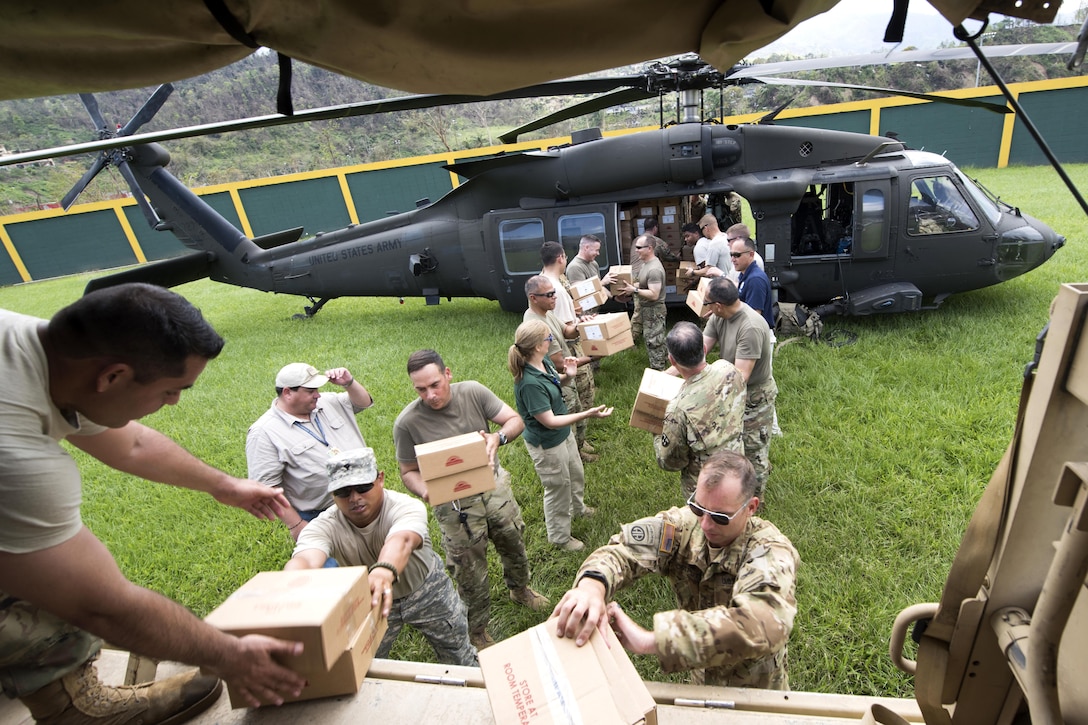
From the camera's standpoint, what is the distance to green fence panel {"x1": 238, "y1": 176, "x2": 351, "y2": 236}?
900 inches

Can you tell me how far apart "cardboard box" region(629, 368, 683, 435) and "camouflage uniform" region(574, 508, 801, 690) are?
1.56 metres

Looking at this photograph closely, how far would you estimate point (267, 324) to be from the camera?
38.1 feet

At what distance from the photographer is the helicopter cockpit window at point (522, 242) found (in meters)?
8.25

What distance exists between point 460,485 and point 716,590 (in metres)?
1.46

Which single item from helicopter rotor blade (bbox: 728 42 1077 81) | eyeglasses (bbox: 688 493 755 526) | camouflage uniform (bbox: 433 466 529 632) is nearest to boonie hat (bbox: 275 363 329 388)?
camouflage uniform (bbox: 433 466 529 632)

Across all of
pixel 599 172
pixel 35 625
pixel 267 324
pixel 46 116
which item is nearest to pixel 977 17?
pixel 35 625

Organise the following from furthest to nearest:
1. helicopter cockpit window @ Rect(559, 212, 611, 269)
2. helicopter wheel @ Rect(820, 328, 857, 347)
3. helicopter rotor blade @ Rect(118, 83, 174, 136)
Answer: helicopter cockpit window @ Rect(559, 212, 611, 269), helicopter rotor blade @ Rect(118, 83, 174, 136), helicopter wheel @ Rect(820, 328, 857, 347)

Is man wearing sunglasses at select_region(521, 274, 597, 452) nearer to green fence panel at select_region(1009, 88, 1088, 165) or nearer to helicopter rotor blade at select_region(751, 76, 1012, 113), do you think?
helicopter rotor blade at select_region(751, 76, 1012, 113)

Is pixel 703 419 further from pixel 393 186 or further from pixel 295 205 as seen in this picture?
pixel 295 205

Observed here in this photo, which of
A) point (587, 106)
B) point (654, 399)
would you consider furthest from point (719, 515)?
point (587, 106)

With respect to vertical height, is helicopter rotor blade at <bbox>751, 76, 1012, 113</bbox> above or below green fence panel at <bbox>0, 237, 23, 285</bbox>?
above

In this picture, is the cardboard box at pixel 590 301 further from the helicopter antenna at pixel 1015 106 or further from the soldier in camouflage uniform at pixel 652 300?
the helicopter antenna at pixel 1015 106

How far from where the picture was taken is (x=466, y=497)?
3215mm

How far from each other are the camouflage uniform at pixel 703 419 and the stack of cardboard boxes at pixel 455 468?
46.3 inches
